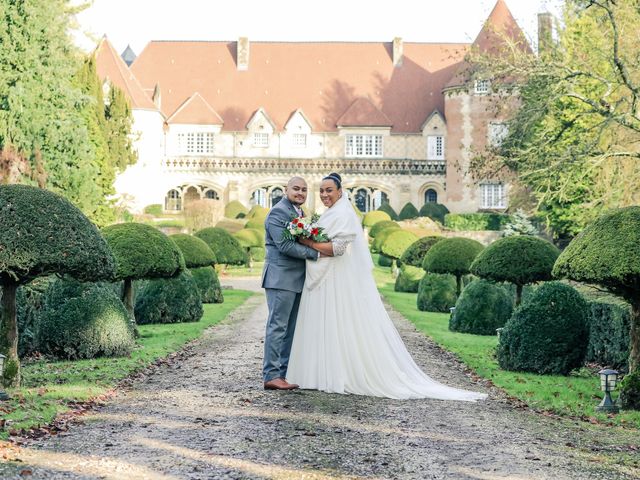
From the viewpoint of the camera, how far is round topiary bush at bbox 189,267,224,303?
20.9 metres

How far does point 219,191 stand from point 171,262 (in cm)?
4188

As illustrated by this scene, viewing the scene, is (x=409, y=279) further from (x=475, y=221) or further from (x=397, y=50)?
(x=397, y=50)

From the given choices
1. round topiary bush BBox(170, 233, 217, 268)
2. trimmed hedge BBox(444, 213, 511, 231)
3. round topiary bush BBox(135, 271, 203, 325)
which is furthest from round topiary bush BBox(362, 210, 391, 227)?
round topiary bush BBox(135, 271, 203, 325)

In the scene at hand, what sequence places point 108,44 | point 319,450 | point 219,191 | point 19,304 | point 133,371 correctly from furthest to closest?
point 219,191 < point 108,44 < point 19,304 < point 133,371 < point 319,450

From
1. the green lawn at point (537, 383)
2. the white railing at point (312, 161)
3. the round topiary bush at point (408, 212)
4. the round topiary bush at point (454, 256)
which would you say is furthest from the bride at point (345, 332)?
the white railing at point (312, 161)

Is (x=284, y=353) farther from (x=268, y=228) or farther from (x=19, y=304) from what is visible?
(x=19, y=304)

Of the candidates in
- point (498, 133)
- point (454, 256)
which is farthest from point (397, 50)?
point (454, 256)

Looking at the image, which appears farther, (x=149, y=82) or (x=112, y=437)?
(x=149, y=82)

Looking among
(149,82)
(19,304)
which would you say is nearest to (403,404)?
(19,304)

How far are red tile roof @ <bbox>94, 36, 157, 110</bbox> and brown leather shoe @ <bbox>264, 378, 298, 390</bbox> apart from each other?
139ft

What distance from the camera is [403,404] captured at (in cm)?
773

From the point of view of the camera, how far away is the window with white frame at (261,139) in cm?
5541

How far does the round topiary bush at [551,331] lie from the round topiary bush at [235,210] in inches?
1528

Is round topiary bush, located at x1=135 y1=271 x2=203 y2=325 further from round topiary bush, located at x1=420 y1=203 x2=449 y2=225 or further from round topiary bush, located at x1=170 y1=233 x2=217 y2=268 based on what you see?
round topiary bush, located at x1=420 y1=203 x2=449 y2=225
